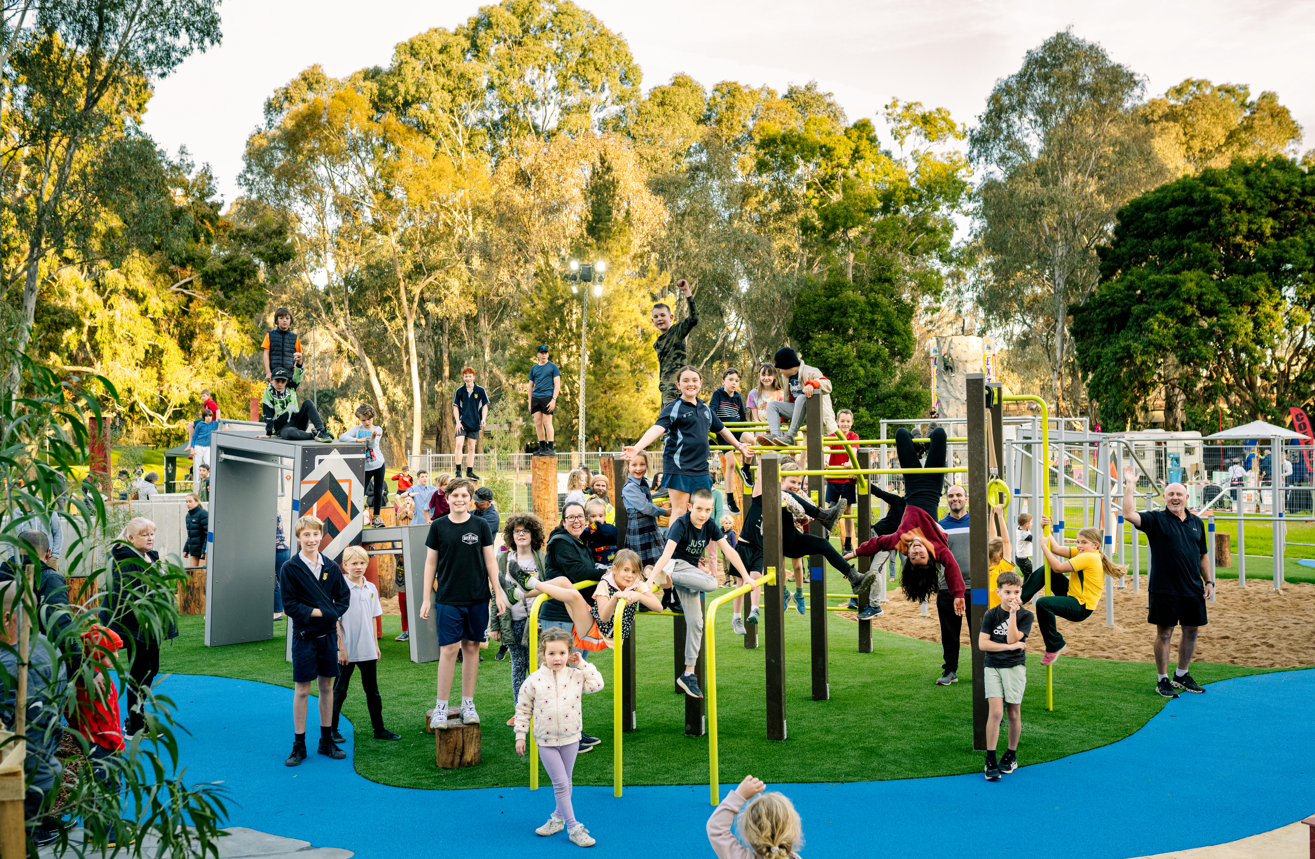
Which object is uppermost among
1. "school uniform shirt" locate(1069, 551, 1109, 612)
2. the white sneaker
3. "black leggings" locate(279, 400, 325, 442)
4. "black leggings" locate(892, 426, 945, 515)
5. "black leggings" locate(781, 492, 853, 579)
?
"black leggings" locate(279, 400, 325, 442)

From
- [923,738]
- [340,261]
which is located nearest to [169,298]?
[340,261]

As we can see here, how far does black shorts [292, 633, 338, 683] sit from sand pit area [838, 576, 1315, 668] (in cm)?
725

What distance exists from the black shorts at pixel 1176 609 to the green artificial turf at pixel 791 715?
0.72 metres

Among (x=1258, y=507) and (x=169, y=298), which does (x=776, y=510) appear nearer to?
(x=1258, y=507)

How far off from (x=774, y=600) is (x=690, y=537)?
0.81 meters

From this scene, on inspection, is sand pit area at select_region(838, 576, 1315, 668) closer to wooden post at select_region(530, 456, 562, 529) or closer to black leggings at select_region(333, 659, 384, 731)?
wooden post at select_region(530, 456, 562, 529)

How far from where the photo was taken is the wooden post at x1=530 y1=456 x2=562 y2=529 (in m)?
15.6

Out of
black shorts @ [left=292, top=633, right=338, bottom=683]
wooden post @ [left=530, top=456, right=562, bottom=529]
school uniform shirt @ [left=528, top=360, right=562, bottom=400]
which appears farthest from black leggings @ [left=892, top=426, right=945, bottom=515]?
school uniform shirt @ [left=528, top=360, right=562, bottom=400]

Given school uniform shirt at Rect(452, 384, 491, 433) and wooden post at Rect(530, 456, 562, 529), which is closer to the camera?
wooden post at Rect(530, 456, 562, 529)

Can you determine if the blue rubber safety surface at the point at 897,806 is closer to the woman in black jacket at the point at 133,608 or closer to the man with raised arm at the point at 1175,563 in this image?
the woman in black jacket at the point at 133,608

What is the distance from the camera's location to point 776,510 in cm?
711

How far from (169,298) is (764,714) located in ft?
96.8

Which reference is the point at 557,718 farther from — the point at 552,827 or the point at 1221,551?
the point at 1221,551

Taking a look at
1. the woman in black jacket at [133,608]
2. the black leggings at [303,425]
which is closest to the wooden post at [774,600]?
the woman in black jacket at [133,608]
